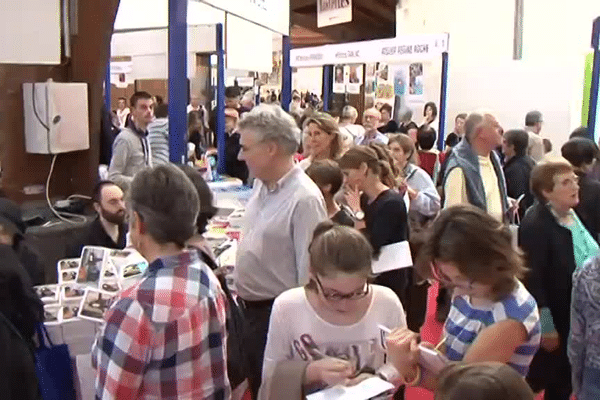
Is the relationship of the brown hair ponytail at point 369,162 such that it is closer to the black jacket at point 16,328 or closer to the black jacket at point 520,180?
the black jacket at point 16,328

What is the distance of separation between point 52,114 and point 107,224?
1256mm

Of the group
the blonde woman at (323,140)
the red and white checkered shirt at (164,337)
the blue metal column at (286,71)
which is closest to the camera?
the red and white checkered shirt at (164,337)

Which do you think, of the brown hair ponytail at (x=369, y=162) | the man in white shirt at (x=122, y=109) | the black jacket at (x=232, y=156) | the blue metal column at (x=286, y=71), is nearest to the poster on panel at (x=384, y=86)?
the blue metal column at (x=286, y=71)

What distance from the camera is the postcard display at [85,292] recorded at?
2.44 metres

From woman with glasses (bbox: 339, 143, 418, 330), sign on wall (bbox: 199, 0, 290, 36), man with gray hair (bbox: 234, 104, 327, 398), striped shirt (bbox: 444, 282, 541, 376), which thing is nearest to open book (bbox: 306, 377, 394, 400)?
striped shirt (bbox: 444, 282, 541, 376)

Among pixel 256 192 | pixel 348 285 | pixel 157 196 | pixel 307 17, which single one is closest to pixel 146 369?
pixel 157 196

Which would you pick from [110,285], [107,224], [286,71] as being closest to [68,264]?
[110,285]

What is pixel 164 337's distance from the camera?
65.1 inches

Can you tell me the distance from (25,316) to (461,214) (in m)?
1.44

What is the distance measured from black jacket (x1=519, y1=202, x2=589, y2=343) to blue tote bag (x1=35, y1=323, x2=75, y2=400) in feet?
6.12

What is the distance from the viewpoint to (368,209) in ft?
10.5

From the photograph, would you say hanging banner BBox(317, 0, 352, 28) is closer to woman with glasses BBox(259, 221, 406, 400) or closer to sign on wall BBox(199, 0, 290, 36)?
sign on wall BBox(199, 0, 290, 36)

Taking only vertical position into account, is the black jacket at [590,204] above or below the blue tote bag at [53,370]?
above

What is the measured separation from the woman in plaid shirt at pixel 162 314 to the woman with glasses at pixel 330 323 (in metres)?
0.17
